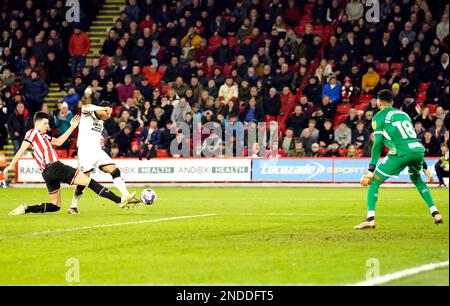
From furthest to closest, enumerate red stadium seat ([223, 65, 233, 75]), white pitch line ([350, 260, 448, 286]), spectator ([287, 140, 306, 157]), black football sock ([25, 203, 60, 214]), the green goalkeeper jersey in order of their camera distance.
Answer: red stadium seat ([223, 65, 233, 75]) < spectator ([287, 140, 306, 157]) < black football sock ([25, 203, 60, 214]) < the green goalkeeper jersey < white pitch line ([350, 260, 448, 286])

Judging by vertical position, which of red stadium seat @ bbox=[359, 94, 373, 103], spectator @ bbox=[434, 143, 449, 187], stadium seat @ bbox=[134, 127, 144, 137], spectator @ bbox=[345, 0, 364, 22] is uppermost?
spectator @ bbox=[345, 0, 364, 22]

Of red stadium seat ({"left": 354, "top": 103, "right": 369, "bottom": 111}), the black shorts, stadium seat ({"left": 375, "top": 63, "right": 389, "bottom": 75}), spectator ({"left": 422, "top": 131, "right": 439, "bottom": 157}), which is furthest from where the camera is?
stadium seat ({"left": 375, "top": 63, "right": 389, "bottom": 75})

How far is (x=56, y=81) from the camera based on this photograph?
37.5 m

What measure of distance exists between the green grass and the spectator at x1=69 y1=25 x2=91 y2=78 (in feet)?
49.2

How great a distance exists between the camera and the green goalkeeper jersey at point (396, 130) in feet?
49.2

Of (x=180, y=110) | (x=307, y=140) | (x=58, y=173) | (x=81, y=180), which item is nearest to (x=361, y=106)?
(x=307, y=140)

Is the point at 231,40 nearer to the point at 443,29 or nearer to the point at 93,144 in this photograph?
the point at 443,29

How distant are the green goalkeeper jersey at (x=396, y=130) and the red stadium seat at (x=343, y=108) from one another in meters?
18.0

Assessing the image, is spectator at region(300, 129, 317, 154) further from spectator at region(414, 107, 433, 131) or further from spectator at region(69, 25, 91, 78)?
spectator at region(69, 25, 91, 78)

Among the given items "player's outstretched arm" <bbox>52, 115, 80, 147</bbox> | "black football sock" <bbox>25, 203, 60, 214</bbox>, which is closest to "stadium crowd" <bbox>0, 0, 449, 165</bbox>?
"player's outstretched arm" <bbox>52, 115, 80, 147</bbox>

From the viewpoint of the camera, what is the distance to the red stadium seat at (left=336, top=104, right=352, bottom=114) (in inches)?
1300

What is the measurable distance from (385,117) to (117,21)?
79.5ft

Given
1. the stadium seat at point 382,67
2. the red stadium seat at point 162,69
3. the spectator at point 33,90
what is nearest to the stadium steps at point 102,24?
the red stadium seat at point 162,69
